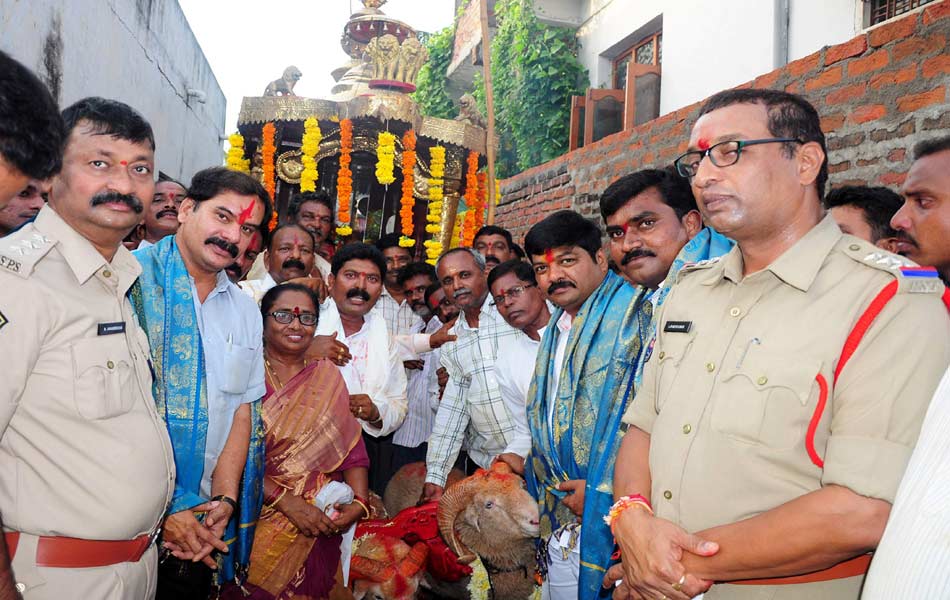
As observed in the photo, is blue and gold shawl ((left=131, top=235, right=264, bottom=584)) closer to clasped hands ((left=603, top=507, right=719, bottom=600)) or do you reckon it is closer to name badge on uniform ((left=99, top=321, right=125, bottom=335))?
name badge on uniform ((left=99, top=321, right=125, bottom=335))

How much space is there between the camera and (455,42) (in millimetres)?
11922

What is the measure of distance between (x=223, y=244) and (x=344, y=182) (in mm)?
3832

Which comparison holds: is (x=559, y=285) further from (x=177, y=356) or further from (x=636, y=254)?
(x=177, y=356)

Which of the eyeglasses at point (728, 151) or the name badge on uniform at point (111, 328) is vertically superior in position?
the eyeglasses at point (728, 151)

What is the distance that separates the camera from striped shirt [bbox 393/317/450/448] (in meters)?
4.49

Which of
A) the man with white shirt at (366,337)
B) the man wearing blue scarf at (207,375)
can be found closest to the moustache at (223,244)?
the man wearing blue scarf at (207,375)

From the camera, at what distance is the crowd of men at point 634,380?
49.9 inches

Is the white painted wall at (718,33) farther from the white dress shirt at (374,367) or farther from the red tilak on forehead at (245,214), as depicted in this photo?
the red tilak on forehead at (245,214)

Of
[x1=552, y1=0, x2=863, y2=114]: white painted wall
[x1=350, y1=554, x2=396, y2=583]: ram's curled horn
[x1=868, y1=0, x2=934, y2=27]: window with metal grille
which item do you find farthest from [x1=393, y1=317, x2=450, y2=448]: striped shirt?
[x1=868, y1=0, x2=934, y2=27]: window with metal grille

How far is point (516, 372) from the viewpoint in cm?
352

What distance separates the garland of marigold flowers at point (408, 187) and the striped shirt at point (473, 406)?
2851mm

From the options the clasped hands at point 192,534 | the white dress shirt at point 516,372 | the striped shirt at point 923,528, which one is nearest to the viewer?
the striped shirt at point 923,528

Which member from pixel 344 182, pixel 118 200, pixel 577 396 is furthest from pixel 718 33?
pixel 118 200

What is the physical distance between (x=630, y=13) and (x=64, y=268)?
8.27m
